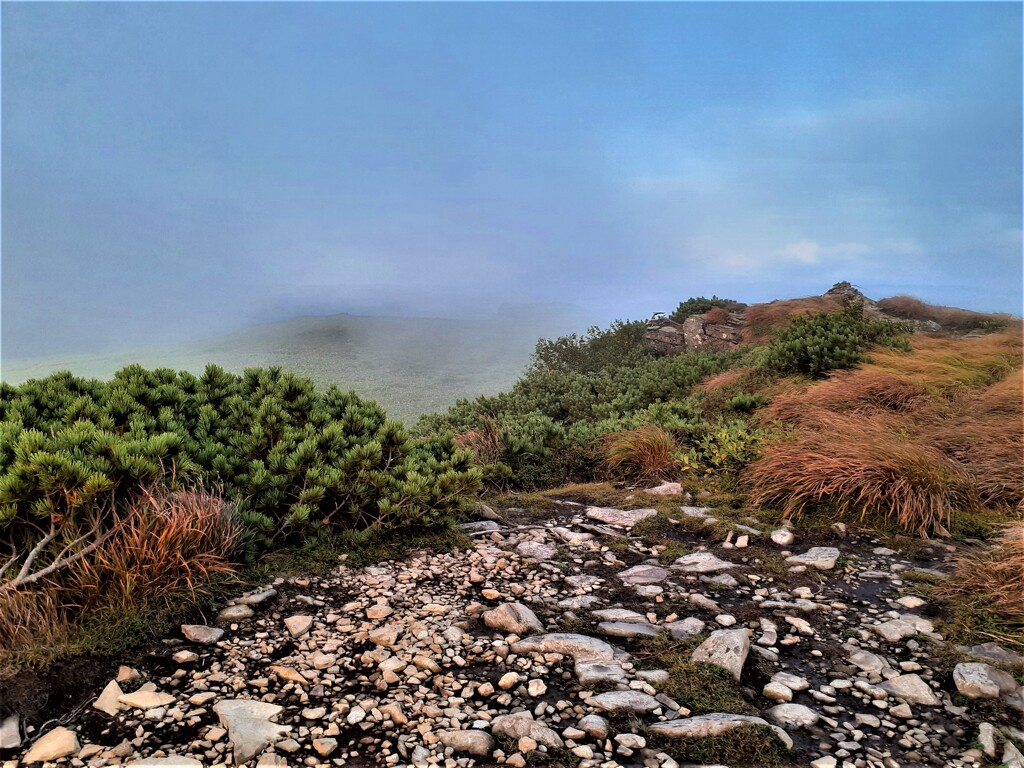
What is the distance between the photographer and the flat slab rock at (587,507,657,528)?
6.21 metres

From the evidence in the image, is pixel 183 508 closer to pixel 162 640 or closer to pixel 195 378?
pixel 162 640

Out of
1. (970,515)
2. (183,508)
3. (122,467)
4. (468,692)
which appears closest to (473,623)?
(468,692)

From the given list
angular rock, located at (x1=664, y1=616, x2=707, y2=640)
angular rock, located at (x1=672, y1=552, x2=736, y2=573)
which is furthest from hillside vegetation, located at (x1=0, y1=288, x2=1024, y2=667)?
angular rock, located at (x1=664, y1=616, x2=707, y2=640)

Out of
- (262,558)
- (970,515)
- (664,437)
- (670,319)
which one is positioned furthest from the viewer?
(670,319)

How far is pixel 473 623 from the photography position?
3803 millimetres

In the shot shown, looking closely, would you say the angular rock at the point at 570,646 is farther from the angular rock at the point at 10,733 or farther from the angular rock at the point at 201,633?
the angular rock at the point at 10,733

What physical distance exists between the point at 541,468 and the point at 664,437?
1781 millimetres

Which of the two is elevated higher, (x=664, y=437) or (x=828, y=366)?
(x=828, y=366)

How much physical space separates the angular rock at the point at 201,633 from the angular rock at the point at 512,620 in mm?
1560

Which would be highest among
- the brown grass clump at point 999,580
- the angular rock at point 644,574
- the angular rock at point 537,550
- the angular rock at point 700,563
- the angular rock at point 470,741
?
the brown grass clump at point 999,580

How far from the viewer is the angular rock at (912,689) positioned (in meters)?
3.08

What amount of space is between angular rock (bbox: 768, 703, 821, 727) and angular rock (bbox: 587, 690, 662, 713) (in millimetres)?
545

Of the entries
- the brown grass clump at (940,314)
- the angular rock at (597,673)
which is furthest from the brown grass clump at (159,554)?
the brown grass clump at (940,314)

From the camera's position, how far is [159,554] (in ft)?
12.4
